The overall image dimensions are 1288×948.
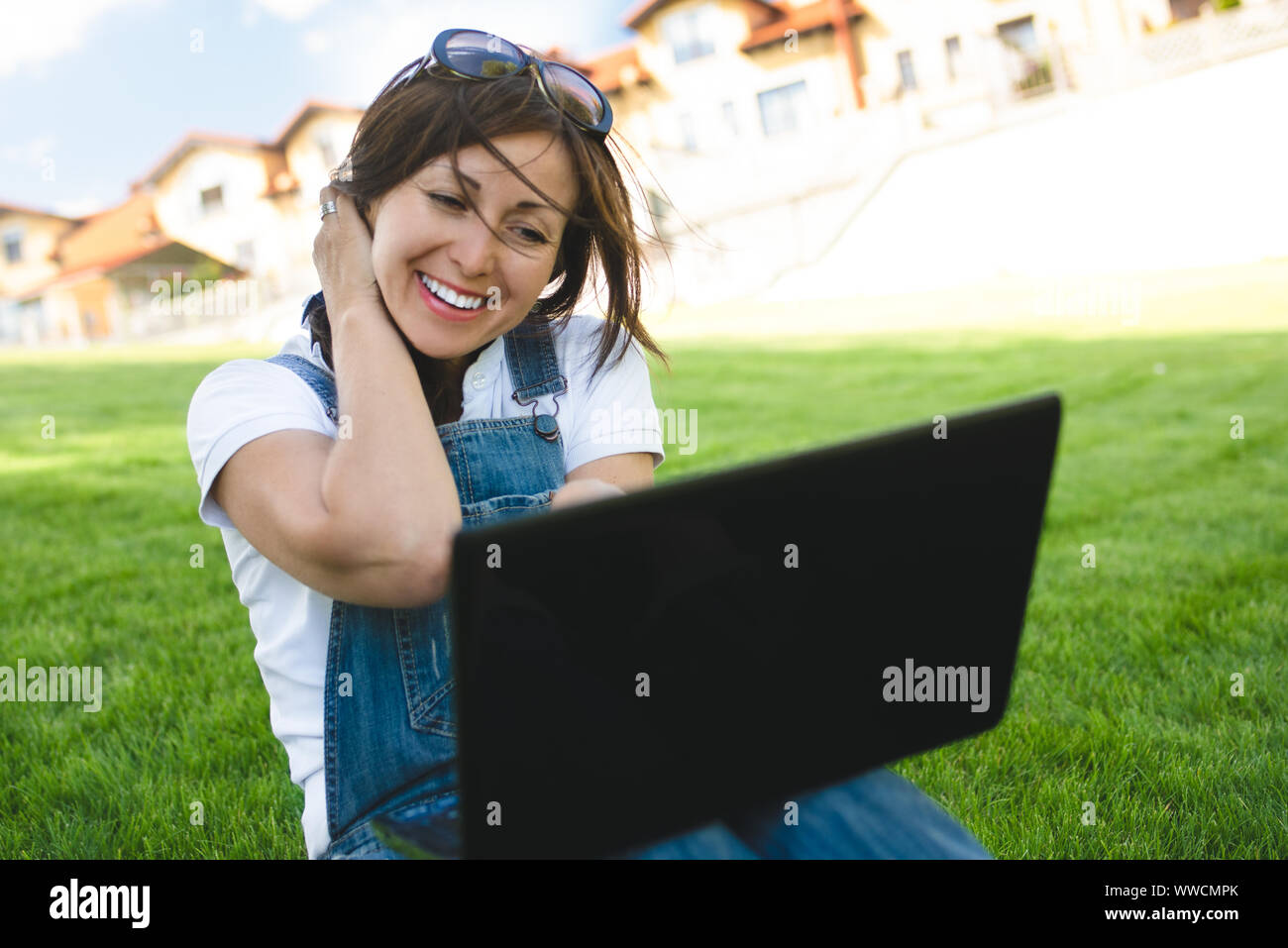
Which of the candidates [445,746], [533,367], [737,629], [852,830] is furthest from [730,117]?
[737,629]

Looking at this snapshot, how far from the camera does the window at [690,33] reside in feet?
95.7

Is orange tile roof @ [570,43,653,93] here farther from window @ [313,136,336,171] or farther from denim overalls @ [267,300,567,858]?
denim overalls @ [267,300,567,858]

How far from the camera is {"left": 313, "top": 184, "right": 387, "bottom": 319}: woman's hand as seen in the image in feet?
5.17

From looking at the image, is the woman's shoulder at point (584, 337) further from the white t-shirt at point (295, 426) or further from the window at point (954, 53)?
the window at point (954, 53)

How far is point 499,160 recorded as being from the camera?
5.09ft

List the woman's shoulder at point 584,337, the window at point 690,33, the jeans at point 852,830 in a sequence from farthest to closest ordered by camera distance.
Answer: the window at point 690,33
the woman's shoulder at point 584,337
the jeans at point 852,830

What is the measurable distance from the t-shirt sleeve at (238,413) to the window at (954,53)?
93.9 ft

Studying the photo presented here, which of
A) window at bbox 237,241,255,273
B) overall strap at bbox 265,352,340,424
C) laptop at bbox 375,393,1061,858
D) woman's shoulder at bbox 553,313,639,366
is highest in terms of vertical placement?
window at bbox 237,241,255,273

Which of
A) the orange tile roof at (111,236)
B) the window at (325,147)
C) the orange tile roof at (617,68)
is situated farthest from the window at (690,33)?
the orange tile roof at (111,236)

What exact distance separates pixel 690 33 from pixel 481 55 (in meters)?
30.7

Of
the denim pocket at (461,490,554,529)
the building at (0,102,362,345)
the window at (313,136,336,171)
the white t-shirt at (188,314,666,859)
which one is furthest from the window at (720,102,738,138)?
the denim pocket at (461,490,554,529)

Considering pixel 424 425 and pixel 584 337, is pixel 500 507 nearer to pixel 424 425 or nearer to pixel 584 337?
pixel 424 425

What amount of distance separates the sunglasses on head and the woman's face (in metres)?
0.08
